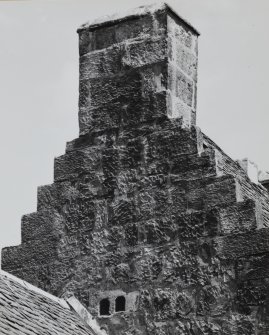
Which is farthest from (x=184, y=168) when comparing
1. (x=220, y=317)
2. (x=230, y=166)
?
(x=230, y=166)

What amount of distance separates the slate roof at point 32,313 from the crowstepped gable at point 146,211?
0.83 feet

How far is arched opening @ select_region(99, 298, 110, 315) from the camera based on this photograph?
11.1 metres

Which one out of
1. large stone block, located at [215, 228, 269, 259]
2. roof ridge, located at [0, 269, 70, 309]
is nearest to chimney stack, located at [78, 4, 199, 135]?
large stone block, located at [215, 228, 269, 259]

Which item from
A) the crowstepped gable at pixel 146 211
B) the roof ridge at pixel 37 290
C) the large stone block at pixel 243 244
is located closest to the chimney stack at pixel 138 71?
the crowstepped gable at pixel 146 211

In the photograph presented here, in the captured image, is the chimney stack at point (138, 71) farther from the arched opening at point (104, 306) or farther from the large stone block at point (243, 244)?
the arched opening at point (104, 306)

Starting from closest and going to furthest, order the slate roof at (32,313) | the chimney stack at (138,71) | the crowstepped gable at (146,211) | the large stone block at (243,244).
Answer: the slate roof at (32,313) < the large stone block at (243,244) < the crowstepped gable at (146,211) < the chimney stack at (138,71)

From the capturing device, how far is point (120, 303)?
1104 centimetres

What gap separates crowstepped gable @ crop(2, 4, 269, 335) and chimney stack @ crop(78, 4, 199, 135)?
1 centimetres

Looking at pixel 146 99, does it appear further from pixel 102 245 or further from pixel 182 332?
pixel 182 332

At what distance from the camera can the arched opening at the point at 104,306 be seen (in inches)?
436

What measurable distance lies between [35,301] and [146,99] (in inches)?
92.5

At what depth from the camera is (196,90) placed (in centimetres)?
1215

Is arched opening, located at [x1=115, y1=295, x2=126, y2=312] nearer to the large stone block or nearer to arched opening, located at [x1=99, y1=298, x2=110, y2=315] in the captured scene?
arched opening, located at [x1=99, y1=298, x2=110, y2=315]

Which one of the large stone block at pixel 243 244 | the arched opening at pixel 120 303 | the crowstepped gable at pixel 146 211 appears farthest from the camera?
the arched opening at pixel 120 303
